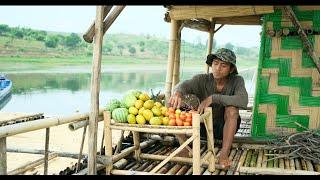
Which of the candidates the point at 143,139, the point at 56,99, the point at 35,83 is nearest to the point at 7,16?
the point at 35,83

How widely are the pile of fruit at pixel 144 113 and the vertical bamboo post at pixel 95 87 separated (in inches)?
8.1

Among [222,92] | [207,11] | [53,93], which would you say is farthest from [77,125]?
[53,93]

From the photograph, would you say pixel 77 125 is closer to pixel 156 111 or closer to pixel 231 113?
pixel 156 111

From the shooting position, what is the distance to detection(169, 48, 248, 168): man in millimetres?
3518

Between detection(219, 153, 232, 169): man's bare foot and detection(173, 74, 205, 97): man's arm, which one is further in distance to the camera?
detection(173, 74, 205, 97): man's arm

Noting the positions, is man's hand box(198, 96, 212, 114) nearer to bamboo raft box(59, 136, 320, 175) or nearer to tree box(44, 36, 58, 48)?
bamboo raft box(59, 136, 320, 175)

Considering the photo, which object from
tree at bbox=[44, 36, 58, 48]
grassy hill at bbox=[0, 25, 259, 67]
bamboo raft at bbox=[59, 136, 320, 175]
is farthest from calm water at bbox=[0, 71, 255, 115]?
bamboo raft at bbox=[59, 136, 320, 175]

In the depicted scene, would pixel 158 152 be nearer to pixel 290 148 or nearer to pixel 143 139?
pixel 143 139

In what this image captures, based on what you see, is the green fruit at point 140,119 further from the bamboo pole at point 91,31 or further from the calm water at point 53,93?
the calm water at point 53,93

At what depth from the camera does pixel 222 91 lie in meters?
4.01

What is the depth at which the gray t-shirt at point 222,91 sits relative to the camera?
355 centimetres

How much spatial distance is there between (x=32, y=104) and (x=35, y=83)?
29.9ft

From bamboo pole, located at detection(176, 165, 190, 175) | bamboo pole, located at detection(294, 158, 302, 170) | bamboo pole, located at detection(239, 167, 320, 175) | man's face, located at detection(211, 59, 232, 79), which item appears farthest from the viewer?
man's face, located at detection(211, 59, 232, 79)

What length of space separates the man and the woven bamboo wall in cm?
67
